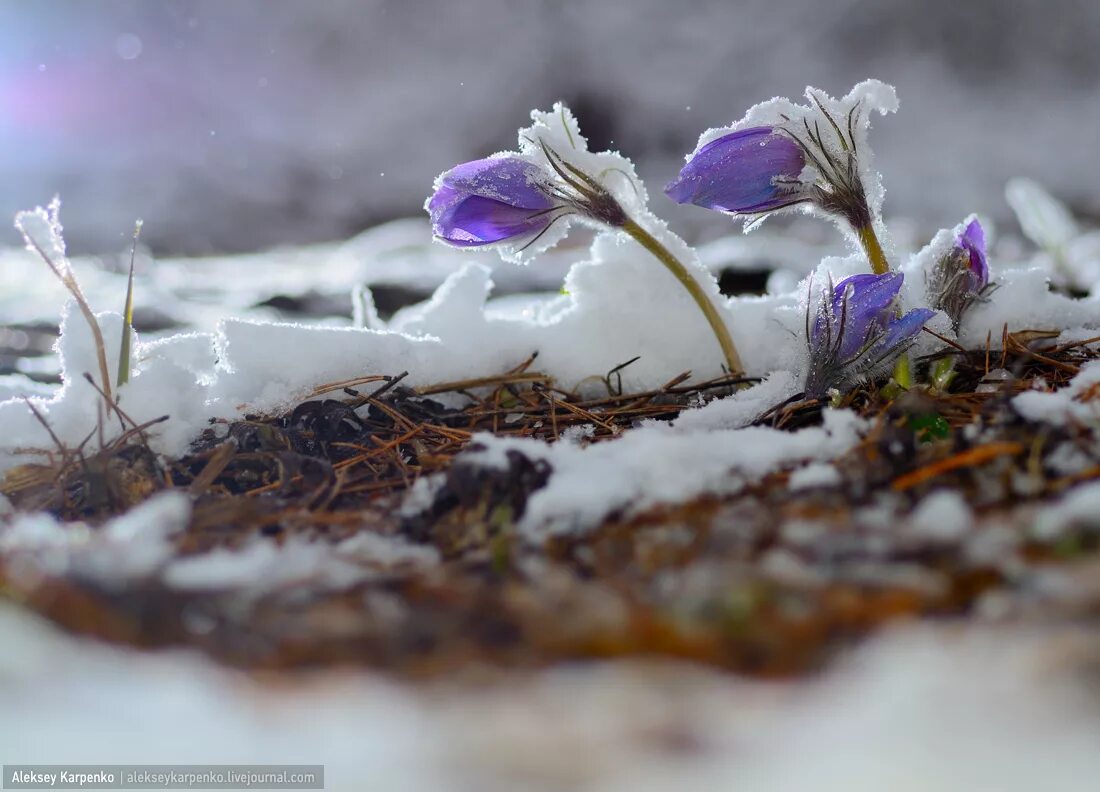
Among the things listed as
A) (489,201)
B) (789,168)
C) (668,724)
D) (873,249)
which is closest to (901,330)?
(873,249)

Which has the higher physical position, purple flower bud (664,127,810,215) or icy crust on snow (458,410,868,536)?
purple flower bud (664,127,810,215)

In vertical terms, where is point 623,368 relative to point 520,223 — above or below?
below

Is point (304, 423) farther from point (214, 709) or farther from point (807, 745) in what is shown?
point (807, 745)

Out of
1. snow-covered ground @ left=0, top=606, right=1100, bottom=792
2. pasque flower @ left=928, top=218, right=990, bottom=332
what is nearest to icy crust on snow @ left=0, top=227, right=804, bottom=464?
pasque flower @ left=928, top=218, right=990, bottom=332

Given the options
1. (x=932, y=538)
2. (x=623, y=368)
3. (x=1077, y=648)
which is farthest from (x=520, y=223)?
(x=1077, y=648)

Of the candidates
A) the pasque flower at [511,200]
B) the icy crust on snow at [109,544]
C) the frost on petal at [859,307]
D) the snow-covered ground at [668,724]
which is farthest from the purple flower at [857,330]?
the icy crust on snow at [109,544]

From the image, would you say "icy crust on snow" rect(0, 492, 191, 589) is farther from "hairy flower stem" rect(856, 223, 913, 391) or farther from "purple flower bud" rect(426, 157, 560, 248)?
"hairy flower stem" rect(856, 223, 913, 391)

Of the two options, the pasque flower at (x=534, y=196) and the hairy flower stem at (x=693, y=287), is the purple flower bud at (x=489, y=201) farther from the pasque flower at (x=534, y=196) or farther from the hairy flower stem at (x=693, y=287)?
the hairy flower stem at (x=693, y=287)

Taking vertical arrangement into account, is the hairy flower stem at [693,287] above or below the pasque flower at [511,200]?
below
